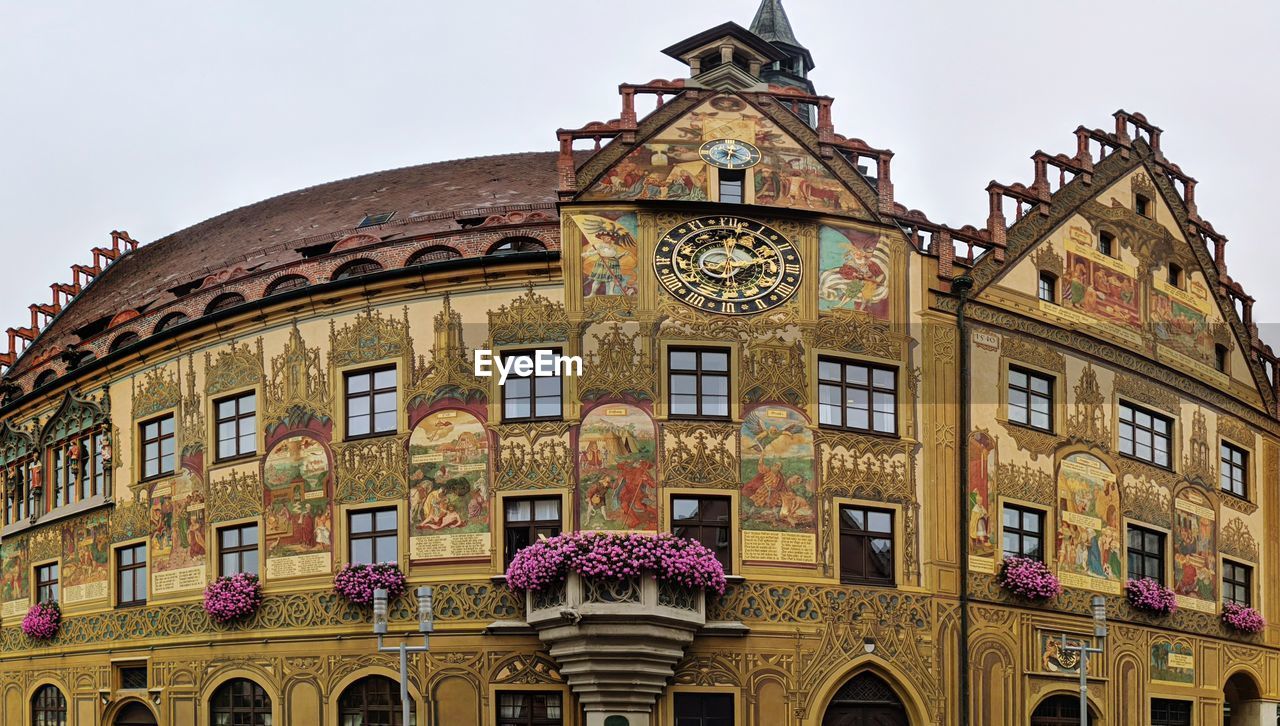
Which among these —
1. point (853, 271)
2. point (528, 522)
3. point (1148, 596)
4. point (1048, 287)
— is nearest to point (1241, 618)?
point (1148, 596)

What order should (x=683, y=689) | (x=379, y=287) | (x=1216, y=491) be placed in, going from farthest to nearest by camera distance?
(x=1216, y=491), (x=379, y=287), (x=683, y=689)

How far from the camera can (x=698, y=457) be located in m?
29.0

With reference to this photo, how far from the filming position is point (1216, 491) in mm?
37656

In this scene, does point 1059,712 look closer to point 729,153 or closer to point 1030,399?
point 1030,399

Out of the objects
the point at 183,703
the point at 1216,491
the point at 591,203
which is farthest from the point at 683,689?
the point at 1216,491

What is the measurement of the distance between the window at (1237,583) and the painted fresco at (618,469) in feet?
54.2

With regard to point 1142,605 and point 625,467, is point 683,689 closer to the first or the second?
point 625,467

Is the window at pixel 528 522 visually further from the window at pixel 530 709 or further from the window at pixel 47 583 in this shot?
the window at pixel 47 583

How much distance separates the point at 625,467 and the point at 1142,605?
41.4 ft

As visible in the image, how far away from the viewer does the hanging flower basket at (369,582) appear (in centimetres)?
2944

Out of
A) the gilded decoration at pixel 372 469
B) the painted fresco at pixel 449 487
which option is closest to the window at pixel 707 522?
the painted fresco at pixel 449 487

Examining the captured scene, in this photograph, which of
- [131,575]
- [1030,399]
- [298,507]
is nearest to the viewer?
[298,507]

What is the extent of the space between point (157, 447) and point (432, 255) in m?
8.57

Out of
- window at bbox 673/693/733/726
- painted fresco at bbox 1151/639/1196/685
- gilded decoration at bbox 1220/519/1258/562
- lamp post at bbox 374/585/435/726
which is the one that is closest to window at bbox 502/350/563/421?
lamp post at bbox 374/585/435/726
